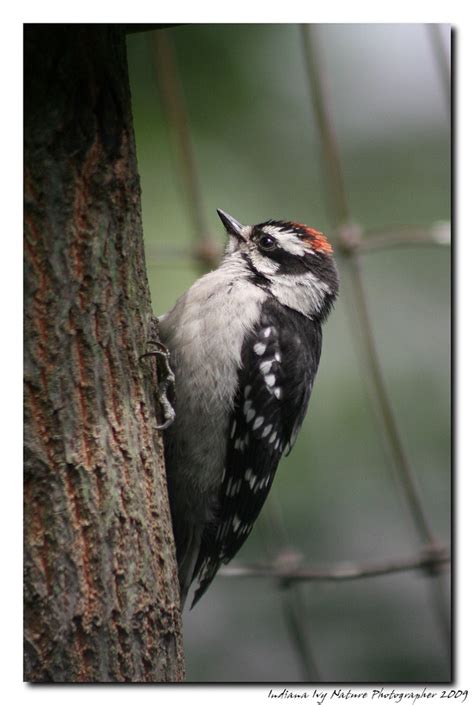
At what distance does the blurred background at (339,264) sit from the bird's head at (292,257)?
14 centimetres

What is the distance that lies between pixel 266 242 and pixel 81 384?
1397 mm

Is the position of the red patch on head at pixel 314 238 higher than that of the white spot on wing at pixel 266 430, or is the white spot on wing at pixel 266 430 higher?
the red patch on head at pixel 314 238

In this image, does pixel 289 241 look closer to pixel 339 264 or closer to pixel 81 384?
pixel 339 264

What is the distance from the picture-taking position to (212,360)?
9.88 feet

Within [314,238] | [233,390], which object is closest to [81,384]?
[233,390]

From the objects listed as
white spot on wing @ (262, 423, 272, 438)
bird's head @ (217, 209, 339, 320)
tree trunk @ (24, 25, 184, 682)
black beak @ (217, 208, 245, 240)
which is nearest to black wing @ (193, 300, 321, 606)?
white spot on wing @ (262, 423, 272, 438)

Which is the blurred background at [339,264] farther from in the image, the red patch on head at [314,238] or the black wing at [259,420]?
the black wing at [259,420]

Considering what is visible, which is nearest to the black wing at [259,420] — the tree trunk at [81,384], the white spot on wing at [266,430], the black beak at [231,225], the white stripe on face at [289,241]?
the white spot on wing at [266,430]

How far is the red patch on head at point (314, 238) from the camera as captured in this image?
136 inches

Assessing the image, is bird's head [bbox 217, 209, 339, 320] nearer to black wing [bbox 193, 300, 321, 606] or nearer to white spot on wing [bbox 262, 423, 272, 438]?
black wing [bbox 193, 300, 321, 606]

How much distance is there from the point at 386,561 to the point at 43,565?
160 cm

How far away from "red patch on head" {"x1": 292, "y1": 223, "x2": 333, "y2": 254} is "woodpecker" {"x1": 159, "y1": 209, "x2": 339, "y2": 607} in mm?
96

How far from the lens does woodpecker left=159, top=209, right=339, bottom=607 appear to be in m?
3.02

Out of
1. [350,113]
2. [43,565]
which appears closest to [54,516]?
[43,565]
